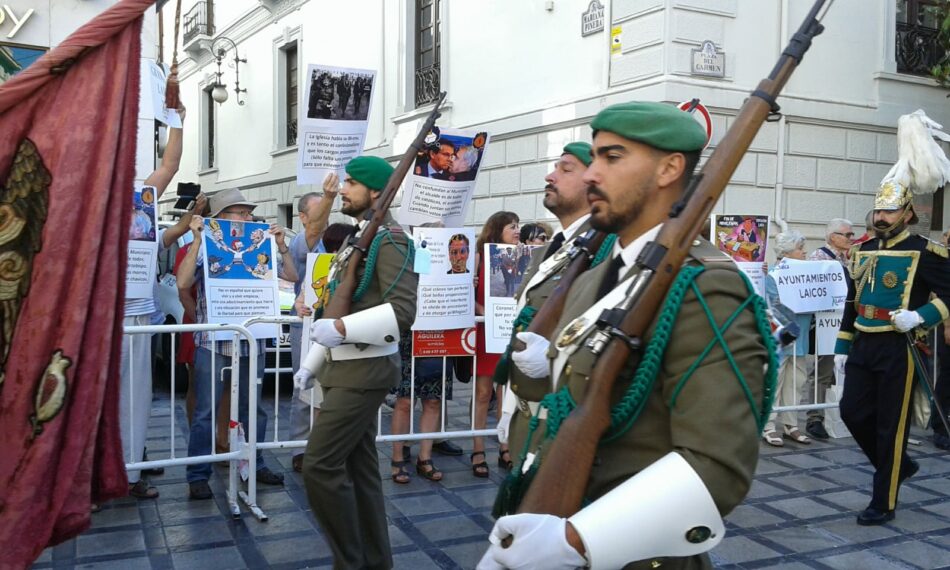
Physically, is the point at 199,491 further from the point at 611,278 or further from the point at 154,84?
the point at 611,278

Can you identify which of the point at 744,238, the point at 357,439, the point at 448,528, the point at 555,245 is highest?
the point at 744,238

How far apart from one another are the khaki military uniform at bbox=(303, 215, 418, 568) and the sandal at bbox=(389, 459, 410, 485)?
1739 mm

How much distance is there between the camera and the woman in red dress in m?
6.24

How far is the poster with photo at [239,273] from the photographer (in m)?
5.48

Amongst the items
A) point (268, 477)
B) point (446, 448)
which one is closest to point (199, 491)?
point (268, 477)

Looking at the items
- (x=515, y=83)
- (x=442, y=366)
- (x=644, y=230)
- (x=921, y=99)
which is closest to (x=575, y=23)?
(x=515, y=83)

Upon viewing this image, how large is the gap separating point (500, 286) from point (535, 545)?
15.7ft

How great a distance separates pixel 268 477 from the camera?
570cm

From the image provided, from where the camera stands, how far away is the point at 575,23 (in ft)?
39.0

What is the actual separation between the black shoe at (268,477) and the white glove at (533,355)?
3.64 metres

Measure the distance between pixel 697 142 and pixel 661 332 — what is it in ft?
1.51

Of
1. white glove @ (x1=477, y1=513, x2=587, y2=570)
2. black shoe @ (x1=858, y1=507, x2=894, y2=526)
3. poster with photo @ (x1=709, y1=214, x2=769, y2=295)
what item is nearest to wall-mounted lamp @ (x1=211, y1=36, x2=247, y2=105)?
poster with photo @ (x1=709, y1=214, x2=769, y2=295)

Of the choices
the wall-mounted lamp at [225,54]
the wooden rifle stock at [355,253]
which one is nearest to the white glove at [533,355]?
the wooden rifle stock at [355,253]

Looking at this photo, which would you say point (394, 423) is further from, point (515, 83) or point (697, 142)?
point (515, 83)
